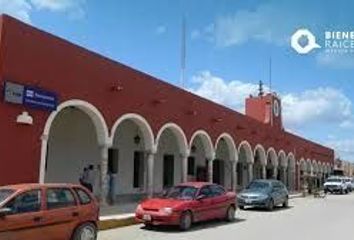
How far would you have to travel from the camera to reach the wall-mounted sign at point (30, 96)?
60.0 ft

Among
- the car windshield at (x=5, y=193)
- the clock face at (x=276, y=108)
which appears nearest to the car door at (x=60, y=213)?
the car windshield at (x=5, y=193)

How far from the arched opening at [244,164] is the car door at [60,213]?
28146mm

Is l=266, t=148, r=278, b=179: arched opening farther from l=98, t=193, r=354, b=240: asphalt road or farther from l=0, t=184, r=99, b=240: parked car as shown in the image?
l=0, t=184, r=99, b=240: parked car

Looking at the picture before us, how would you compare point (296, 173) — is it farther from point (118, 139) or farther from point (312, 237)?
point (312, 237)

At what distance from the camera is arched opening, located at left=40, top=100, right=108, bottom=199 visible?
2566 centimetres

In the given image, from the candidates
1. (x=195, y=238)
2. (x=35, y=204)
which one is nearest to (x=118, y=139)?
(x=195, y=238)

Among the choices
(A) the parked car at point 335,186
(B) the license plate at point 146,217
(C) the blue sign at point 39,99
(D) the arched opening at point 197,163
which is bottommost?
(B) the license plate at point 146,217

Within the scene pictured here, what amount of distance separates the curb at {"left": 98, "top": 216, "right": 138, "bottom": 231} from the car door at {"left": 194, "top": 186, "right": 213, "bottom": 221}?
206 centimetres

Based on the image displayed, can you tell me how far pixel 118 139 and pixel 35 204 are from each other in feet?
58.6

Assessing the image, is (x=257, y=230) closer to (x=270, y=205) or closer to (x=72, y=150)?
(x=270, y=205)

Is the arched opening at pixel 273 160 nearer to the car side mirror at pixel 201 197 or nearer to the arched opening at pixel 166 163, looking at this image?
the arched opening at pixel 166 163

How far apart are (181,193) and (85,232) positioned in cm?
689

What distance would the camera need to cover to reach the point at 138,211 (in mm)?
18828

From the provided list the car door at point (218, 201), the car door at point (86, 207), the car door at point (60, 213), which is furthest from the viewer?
the car door at point (218, 201)
